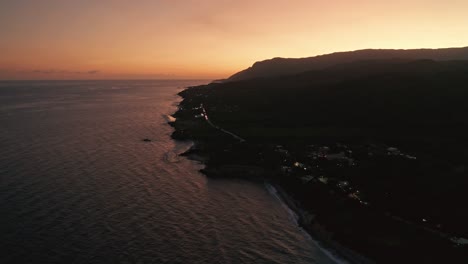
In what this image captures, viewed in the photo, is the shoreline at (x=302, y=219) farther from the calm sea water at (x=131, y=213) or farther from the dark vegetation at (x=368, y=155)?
the calm sea water at (x=131, y=213)

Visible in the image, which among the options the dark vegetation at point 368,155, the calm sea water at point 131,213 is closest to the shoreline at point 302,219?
the dark vegetation at point 368,155

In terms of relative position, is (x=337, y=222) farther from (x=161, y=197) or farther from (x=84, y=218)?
(x=84, y=218)

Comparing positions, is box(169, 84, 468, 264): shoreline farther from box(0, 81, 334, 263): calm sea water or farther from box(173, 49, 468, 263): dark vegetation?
box(0, 81, 334, 263): calm sea water

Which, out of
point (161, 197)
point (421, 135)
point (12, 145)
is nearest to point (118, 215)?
point (161, 197)

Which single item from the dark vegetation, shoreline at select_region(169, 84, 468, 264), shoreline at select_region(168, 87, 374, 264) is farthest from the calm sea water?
the dark vegetation

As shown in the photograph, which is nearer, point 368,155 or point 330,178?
point 330,178

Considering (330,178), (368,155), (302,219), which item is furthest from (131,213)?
(368,155)

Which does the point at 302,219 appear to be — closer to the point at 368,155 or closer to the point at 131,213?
the point at 131,213
